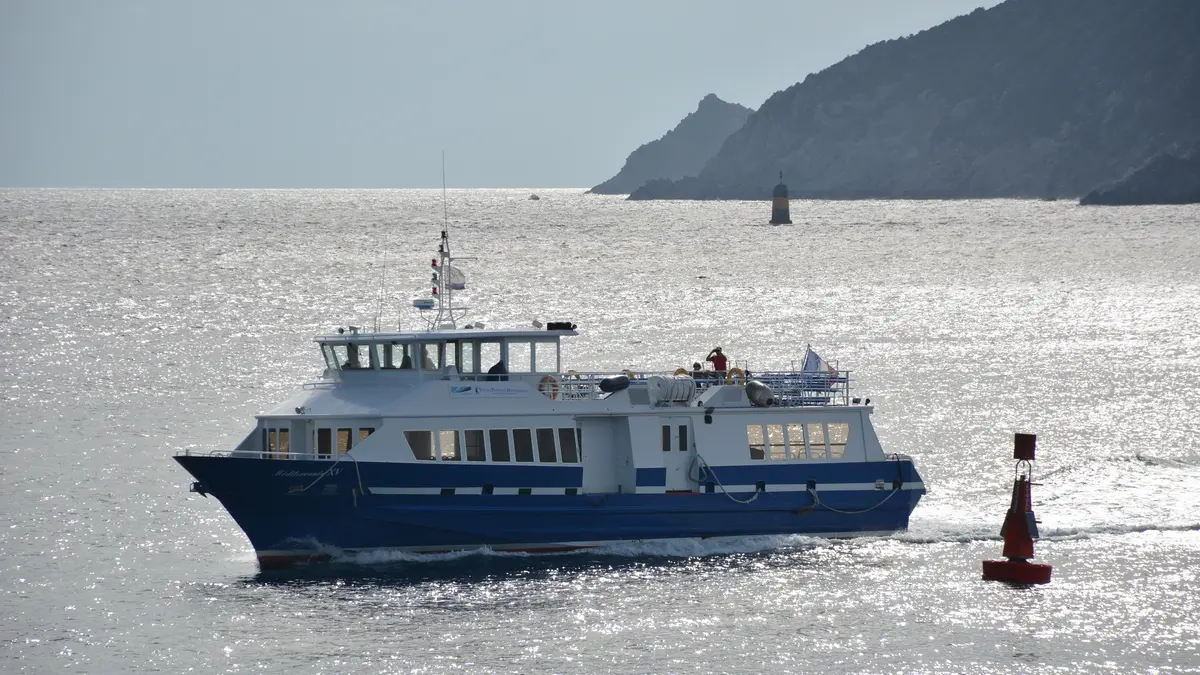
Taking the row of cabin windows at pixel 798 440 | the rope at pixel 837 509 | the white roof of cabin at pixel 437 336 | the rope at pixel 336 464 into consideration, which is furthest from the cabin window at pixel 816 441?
the rope at pixel 336 464

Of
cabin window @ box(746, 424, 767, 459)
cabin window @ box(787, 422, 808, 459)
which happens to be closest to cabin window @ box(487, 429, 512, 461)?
cabin window @ box(746, 424, 767, 459)

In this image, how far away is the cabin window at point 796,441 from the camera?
105ft

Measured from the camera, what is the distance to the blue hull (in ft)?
94.5

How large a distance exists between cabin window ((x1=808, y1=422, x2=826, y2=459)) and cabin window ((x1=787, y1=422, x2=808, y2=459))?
0.18 m

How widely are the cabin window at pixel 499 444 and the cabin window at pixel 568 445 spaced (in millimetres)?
1118

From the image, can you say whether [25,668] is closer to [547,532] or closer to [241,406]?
[547,532]

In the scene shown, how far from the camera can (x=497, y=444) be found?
29906 millimetres

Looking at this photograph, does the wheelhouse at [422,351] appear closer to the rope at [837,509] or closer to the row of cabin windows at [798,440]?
the row of cabin windows at [798,440]

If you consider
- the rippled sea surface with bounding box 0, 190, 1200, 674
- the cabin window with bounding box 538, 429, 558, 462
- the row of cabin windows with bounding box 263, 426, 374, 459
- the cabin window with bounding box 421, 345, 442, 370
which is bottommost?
the rippled sea surface with bounding box 0, 190, 1200, 674

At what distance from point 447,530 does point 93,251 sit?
370 ft

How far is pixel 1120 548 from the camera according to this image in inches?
1230

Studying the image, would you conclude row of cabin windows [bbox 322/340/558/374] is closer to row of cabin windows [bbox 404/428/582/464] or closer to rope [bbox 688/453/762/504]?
row of cabin windows [bbox 404/428/582/464]

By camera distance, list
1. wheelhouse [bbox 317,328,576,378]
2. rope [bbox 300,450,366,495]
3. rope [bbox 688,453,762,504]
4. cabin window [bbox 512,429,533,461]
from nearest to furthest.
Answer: rope [bbox 300,450,366,495] < cabin window [bbox 512,429,533,461] < wheelhouse [bbox 317,328,576,378] < rope [bbox 688,453,762,504]

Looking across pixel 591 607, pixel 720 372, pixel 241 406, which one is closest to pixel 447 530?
pixel 591 607
